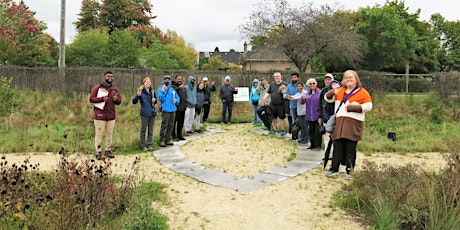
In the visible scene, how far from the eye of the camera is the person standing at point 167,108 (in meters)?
8.29

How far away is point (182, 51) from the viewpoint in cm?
4150

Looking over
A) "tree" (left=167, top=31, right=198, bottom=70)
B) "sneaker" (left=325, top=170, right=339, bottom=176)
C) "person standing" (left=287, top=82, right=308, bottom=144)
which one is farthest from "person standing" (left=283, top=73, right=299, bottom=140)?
"tree" (left=167, top=31, right=198, bottom=70)

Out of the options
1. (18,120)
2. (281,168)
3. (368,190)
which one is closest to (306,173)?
(281,168)

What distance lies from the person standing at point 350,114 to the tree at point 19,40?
19023 millimetres

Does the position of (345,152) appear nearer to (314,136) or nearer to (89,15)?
(314,136)

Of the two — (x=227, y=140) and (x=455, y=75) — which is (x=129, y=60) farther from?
(x=455, y=75)

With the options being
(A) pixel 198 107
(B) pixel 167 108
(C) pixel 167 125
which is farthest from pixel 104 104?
(A) pixel 198 107

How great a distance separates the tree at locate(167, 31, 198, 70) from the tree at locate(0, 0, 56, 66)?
1644cm

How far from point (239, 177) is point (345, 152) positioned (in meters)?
1.84

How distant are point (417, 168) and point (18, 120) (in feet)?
33.6

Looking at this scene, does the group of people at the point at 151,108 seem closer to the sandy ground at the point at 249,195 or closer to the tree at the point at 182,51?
the sandy ground at the point at 249,195

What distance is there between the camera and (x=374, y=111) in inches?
529

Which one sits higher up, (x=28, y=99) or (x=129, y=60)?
(x=129, y=60)

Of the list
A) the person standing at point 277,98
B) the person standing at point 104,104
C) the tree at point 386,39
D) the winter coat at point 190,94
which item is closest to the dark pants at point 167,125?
the winter coat at point 190,94
